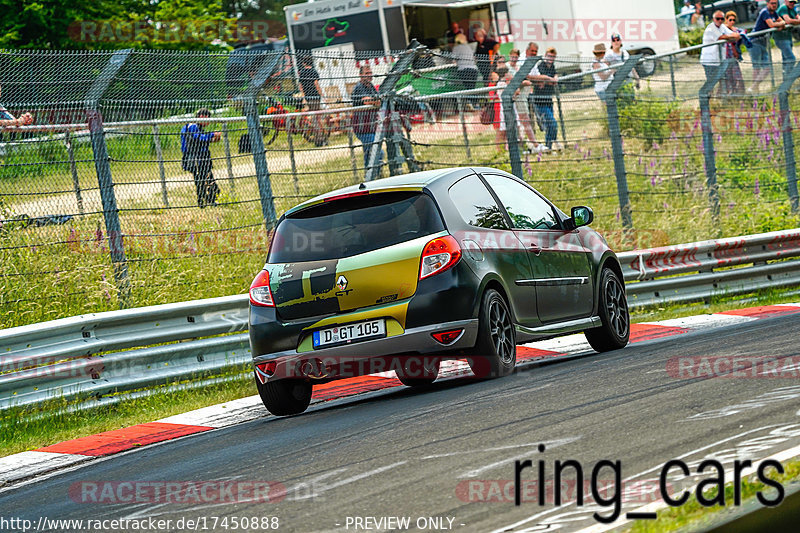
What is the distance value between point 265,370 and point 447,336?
1.25 metres

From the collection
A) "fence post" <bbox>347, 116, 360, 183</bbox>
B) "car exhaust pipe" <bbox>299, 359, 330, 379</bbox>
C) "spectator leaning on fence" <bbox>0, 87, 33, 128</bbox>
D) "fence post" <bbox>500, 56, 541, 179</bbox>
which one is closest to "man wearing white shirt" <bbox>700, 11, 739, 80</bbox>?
"fence post" <bbox>500, 56, 541, 179</bbox>

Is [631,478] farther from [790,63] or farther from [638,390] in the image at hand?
[790,63]

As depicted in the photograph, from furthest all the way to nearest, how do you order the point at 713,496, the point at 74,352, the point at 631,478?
the point at 74,352 < the point at 631,478 < the point at 713,496

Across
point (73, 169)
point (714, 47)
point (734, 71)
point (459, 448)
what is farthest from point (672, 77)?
point (459, 448)

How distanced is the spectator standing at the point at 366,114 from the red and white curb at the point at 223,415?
3.28m

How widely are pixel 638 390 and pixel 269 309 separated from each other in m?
2.50

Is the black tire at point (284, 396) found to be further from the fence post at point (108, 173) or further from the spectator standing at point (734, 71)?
the spectator standing at point (734, 71)

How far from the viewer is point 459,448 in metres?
5.85

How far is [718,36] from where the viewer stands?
21.0m

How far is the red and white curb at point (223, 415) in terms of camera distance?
7.58 meters

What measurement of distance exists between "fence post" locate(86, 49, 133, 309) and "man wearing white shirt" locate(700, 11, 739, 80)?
9.06 metres

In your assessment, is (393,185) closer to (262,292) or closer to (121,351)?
(262,292)

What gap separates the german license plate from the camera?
7891 millimetres

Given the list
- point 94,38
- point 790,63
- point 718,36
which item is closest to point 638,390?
point 790,63
